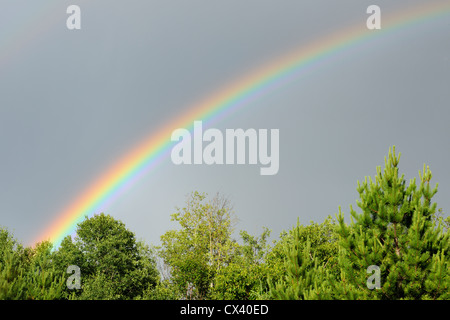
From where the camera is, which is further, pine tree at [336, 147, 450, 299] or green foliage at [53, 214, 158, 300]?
green foliage at [53, 214, 158, 300]

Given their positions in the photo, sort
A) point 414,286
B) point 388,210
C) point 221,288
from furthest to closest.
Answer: point 221,288, point 388,210, point 414,286

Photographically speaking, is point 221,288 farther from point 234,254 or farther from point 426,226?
point 426,226

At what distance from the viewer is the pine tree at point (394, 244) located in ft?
57.3

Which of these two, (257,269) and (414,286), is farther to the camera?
(257,269)

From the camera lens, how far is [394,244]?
60.7 feet

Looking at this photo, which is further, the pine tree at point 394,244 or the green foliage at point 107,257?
the green foliage at point 107,257

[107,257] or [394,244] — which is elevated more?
[394,244]

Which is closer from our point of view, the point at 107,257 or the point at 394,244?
the point at 394,244

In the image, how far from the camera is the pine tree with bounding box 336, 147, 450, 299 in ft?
57.3

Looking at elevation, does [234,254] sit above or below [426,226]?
below
